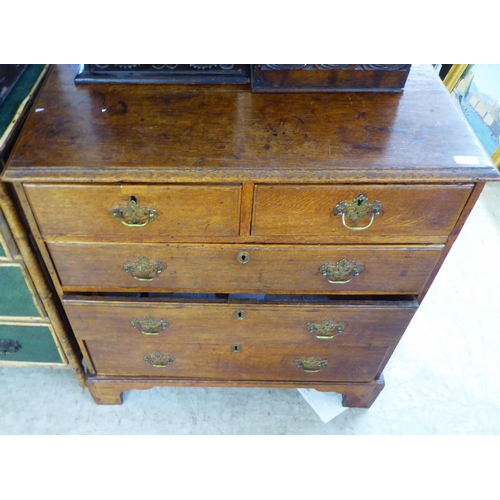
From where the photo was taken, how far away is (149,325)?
1252mm

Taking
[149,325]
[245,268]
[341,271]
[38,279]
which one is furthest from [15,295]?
[341,271]

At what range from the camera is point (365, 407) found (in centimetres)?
157

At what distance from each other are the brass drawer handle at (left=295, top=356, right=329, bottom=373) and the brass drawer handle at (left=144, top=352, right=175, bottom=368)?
14.8 inches

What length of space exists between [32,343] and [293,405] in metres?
0.86

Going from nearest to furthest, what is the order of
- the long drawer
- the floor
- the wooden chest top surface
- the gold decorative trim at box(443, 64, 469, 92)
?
the wooden chest top surface < the long drawer < the floor < the gold decorative trim at box(443, 64, 469, 92)

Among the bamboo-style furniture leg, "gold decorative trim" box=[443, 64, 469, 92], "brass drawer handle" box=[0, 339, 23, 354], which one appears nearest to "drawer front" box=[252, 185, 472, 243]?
the bamboo-style furniture leg

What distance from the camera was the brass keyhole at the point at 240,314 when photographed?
1.21 metres

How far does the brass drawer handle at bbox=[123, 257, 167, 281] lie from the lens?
3.58ft

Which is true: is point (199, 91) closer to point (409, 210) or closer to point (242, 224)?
point (242, 224)

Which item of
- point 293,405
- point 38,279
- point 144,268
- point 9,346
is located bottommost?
point 293,405

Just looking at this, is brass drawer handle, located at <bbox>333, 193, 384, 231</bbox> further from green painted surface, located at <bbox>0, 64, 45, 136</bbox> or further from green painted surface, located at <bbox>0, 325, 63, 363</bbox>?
green painted surface, located at <bbox>0, 325, 63, 363</bbox>

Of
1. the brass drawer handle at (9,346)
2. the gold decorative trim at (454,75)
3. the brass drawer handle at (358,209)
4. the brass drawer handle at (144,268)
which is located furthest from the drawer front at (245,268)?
the gold decorative trim at (454,75)

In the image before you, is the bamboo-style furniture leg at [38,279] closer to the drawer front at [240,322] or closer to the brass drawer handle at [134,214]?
the drawer front at [240,322]

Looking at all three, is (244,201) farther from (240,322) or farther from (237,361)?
(237,361)
